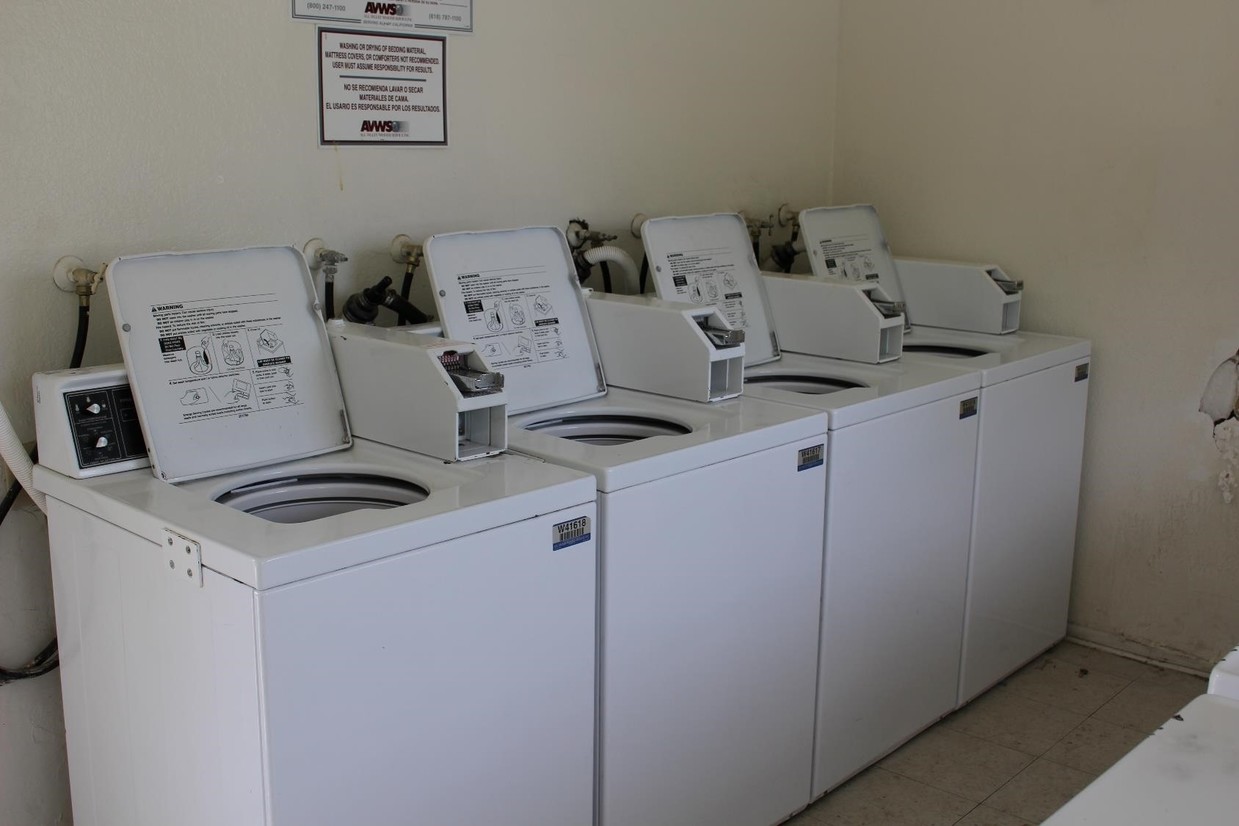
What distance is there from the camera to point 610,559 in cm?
211

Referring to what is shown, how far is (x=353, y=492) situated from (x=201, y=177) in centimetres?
71

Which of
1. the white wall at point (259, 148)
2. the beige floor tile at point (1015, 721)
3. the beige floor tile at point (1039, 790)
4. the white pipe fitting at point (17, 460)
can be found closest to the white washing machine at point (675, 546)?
the white wall at point (259, 148)

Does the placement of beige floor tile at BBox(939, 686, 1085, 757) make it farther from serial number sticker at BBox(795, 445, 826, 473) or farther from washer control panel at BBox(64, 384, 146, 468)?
washer control panel at BBox(64, 384, 146, 468)

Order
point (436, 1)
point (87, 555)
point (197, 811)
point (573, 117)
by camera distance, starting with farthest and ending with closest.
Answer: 1. point (573, 117)
2. point (436, 1)
3. point (87, 555)
4. point (197, 811)

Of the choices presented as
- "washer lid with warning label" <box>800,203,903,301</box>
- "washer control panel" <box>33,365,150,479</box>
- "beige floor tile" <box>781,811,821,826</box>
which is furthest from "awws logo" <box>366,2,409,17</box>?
"beige floor tile" <box>781,811,821,826</box>

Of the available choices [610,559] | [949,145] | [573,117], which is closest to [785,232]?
[949,145]

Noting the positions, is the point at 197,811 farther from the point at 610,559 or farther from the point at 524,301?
the point at 524,301

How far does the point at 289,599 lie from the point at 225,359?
710 mm

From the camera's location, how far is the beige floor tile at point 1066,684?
3268 millimetres

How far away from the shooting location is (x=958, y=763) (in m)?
2.95

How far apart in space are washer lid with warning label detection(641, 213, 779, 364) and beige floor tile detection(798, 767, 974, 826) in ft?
3.55

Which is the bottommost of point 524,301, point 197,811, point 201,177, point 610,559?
point 197,811

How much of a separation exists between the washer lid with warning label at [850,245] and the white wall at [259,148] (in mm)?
346

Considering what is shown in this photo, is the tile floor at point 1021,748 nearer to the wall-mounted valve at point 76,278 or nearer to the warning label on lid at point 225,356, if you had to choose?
the warning label on lid at point 225,356
